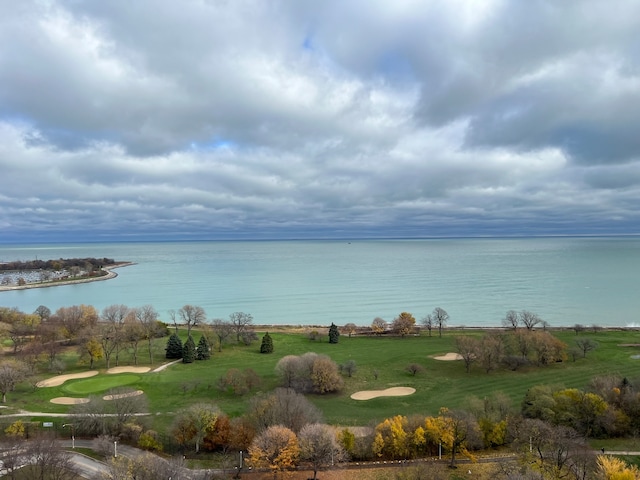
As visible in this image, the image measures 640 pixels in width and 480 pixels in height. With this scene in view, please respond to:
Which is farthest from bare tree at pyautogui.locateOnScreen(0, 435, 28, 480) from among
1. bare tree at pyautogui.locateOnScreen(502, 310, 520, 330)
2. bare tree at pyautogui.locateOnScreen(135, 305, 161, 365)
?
bare tree at pyautogui.locateOnScreen(502, 310, 520, 330)

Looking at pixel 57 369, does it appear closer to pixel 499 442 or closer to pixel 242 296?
pixel 499 442

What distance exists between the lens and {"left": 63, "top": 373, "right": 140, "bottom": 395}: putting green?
143 feet

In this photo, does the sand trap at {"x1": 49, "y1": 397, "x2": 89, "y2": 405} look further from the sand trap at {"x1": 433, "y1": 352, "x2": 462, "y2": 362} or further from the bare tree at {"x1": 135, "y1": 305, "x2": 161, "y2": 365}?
the sand trap at {"x1": 433, "y1": 352, "x2": 462, "y2": 362}

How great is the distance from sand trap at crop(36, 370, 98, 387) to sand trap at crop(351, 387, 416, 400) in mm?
31081

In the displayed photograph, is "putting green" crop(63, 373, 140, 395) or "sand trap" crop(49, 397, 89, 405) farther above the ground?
"putting green" crop(63, 373, 140, 395)

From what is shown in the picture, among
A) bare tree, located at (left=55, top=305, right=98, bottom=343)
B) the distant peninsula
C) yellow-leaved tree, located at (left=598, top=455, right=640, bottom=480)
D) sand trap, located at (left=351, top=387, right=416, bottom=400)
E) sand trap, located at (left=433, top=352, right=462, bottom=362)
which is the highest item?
the distant peninsula

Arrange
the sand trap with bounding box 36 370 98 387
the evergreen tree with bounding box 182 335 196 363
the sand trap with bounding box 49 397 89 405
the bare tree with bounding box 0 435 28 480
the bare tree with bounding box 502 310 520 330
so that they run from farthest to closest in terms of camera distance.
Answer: the bare tree with bounding box 502 310 520 330
the evergreen tree with bounding box 182 335 196 363
the sand trap with bounding box 36 370 98 387
the sand trap with bounding box 49 397 89 405
the bare tree with bounding box 0 435 28 480

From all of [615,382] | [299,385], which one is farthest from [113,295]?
[615,382]

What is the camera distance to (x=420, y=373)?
4822cm

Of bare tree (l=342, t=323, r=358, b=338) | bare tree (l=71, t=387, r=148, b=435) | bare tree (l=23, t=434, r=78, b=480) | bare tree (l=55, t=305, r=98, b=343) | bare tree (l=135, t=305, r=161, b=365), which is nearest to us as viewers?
bare tree (l=23, t=434, r=78, b=480)

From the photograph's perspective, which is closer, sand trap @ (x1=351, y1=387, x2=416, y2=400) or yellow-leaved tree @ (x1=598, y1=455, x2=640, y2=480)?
yellow-leaved tree @ (x1=598, y1=455, x2=640, y2=480)

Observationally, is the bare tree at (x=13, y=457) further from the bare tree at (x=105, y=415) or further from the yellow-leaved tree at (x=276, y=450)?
the yellow-leaved tree at (x=276, y=450)

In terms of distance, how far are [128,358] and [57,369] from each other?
8.26m

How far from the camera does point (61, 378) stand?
4769 cm
